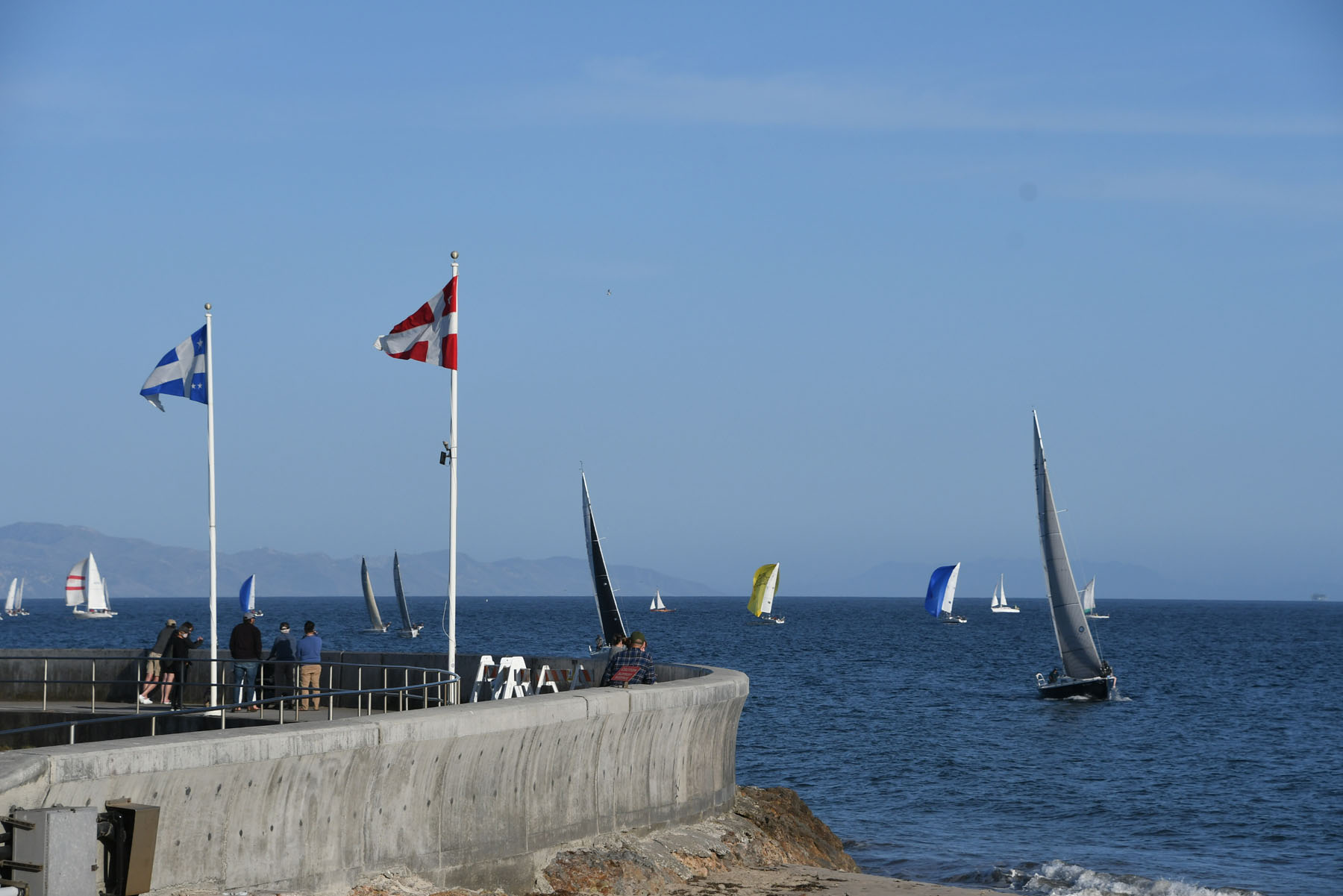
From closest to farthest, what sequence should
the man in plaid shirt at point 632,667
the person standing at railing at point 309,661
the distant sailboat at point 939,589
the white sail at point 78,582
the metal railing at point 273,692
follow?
1. the man in plaid shirt at point 632,667
2. the metal railing at point 273,692
3. the person standing at railing at point 309,661
4. the distant sailboat at point 939,589
5. the white sail at point 78,582

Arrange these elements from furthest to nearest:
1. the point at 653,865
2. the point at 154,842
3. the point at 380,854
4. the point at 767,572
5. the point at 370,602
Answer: the point at 370,602
the point at 767,572
the point at 653,865
the point at 380,854
the point at 154,842

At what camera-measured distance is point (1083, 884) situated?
20.5 meters

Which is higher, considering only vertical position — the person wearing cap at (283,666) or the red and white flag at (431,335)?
the red and white flag at (431,335)

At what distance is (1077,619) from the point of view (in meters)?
57.1

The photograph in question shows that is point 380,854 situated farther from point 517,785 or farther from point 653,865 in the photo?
point 653,865

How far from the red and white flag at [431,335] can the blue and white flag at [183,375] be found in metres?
3.91

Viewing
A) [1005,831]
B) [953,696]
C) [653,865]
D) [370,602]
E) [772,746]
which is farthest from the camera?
[370,602]

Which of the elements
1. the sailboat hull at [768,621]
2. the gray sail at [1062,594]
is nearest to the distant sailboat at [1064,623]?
the gray sail at [1062,594]

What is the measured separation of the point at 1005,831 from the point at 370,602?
349ft

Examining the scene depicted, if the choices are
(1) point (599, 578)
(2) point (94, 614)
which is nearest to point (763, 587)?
(1) point (599, 578)

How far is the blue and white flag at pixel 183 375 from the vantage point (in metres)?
19.4

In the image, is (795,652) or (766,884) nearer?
(766,884)

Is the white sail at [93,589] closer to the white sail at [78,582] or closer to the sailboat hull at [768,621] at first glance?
the white sail at [78,582]

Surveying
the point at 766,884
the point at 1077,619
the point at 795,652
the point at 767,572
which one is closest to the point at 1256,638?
the point at 767,572
